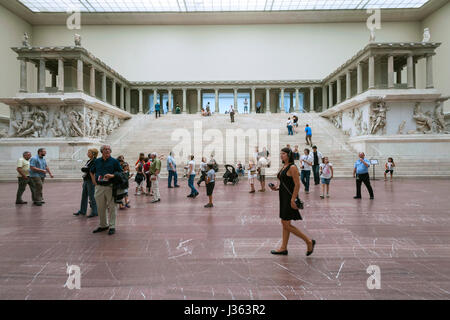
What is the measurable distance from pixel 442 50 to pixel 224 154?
30703 millimetres

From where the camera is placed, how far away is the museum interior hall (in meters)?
3.53

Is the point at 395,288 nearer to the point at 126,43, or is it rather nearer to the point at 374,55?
the point at 374,55

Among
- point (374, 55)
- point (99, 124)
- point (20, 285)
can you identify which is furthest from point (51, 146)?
point (374, 55)

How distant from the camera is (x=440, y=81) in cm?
3225

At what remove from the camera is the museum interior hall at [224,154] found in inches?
139

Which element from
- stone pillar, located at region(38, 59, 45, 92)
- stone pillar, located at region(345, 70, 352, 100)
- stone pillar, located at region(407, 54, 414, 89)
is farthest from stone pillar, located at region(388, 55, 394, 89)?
stone pillar, located at region(38, 59, 45, 92)

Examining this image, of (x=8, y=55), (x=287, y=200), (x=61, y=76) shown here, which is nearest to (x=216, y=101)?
(x=61, y=76)

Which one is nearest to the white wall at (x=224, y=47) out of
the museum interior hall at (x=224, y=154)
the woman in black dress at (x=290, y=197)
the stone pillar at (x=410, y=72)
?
the museum interior hall at (x=224, y=154)

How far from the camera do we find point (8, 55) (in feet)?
102

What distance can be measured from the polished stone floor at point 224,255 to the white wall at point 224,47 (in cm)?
3428

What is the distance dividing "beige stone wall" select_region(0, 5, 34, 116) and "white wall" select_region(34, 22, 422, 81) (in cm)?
495

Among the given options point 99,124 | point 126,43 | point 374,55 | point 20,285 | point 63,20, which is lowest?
point 20,285

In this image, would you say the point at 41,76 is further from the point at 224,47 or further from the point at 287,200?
the point at 287,200

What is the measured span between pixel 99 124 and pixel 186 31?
22595 millimetres
